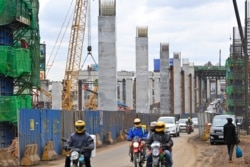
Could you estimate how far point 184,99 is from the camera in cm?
11219

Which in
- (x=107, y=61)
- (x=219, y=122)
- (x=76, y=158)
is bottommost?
(x=219, y=122)

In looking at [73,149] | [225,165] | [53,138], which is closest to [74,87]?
[53,138]

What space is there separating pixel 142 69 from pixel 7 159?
4845 cm

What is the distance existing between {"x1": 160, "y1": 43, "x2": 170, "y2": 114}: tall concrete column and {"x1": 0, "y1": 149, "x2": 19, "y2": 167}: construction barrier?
61.1 meters

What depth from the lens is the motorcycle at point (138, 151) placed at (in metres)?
19.0

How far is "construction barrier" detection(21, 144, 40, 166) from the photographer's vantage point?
23453 millimetres

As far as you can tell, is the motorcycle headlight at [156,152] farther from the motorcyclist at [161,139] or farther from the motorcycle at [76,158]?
the motorcycle at [76,158]

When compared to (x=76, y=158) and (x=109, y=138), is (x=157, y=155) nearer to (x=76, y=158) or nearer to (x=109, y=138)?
(x=76, y=158)

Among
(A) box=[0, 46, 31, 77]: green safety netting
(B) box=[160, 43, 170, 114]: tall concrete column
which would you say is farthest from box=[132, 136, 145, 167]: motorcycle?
(B) box=[160, 43, 170, 114]: tall concrete column

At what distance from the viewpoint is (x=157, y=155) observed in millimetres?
13445

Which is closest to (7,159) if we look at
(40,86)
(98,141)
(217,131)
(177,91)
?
(98,141)

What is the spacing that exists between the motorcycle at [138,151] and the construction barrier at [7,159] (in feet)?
18.7

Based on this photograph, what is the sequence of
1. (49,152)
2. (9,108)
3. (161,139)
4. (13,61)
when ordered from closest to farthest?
(161,139), (49,152), (9,108), (13,61)

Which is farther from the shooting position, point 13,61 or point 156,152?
point 13,61
